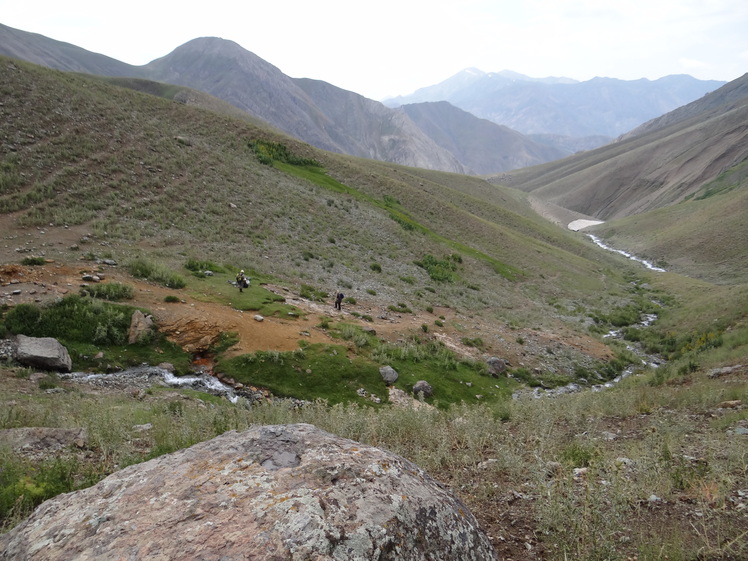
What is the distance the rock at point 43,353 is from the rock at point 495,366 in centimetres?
1753

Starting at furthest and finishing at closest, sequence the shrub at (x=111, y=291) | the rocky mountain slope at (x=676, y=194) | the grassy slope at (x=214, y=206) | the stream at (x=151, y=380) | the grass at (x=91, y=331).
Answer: the rocky mountain slope at (x=676, y=194) → the grassy slope at (x=214, y=206) → the shrub at (x=111, y=291) → the grass at (x=91, y=331) → the stream at (x=151, y=380)

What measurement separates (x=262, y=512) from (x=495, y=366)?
19232 millimetres

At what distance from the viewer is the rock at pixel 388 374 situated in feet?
54.4

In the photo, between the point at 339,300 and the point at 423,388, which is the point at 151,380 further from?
the point at 339,300

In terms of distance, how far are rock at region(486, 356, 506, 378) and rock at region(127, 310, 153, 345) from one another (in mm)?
15531

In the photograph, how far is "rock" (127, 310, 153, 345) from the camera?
48.5ft

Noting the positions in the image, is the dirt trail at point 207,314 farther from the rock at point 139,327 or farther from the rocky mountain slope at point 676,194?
the rocky mountain slope at point 676,194

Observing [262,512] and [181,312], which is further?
[181,312]

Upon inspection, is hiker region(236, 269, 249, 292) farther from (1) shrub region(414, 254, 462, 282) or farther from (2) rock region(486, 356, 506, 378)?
(1) shrub region(414, 254, 462, 282)

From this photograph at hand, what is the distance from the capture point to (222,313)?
17.7 meters

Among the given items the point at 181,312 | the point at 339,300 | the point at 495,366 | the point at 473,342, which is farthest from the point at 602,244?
the point at 181,312

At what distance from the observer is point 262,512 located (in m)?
3.09

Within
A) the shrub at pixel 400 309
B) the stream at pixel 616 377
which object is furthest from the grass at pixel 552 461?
the shrub at pixel 400 309

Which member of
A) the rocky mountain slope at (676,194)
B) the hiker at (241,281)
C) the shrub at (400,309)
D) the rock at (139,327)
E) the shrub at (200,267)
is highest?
the rocky mountain slope at (676,194)
